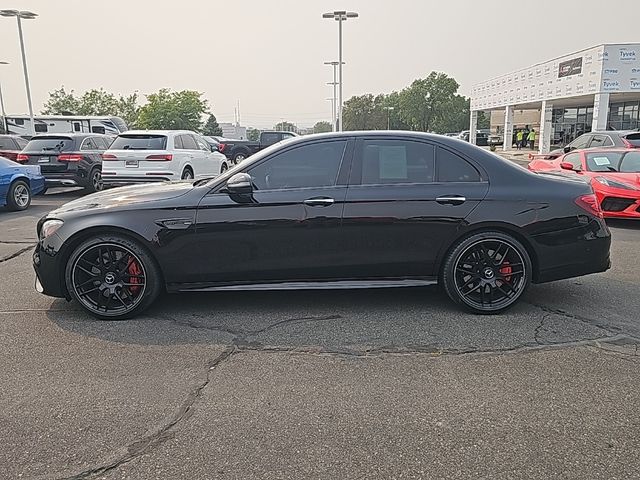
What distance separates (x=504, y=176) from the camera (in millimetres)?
4758

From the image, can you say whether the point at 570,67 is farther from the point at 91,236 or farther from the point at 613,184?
the point at 91,236

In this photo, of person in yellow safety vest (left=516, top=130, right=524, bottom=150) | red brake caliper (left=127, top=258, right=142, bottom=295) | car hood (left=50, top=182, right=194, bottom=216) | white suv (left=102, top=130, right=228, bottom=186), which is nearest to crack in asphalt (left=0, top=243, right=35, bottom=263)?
car hood (left=50, top=182, right=194, bottom=216)

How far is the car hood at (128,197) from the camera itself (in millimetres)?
4694

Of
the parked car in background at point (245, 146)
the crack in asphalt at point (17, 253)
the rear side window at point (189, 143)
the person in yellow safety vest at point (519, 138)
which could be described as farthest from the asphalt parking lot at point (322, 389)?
the person in yellow safety vest at point (519, 138)

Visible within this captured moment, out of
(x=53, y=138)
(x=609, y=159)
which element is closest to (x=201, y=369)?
(x=609, y=159)

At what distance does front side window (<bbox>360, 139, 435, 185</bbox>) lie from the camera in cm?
474

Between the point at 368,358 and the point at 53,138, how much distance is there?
12947mm

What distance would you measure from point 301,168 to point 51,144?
11390 mm

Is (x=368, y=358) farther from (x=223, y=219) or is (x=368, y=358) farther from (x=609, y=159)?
(x=609, y=159)

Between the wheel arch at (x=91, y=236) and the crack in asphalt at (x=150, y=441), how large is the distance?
153 centimetres

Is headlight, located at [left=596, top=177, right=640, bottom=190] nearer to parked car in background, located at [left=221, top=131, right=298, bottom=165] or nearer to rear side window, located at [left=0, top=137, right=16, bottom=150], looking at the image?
rear side window, located at [left=0, top=137, right=16, bottom=150]

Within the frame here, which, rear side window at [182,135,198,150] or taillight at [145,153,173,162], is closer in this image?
taillight at [145,153,173,162]

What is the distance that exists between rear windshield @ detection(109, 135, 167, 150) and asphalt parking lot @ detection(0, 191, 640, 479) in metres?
7.85

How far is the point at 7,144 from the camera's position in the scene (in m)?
17.5
